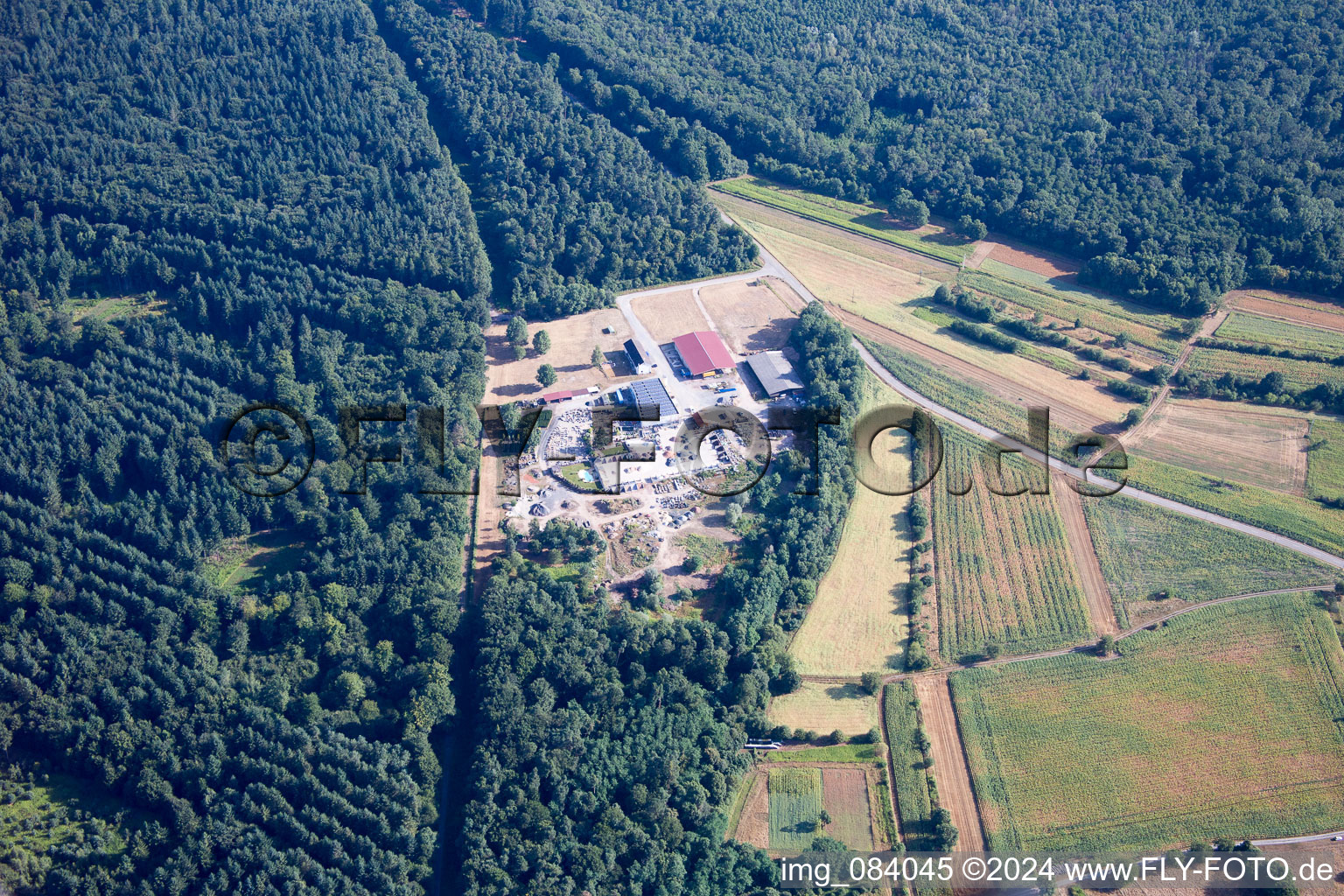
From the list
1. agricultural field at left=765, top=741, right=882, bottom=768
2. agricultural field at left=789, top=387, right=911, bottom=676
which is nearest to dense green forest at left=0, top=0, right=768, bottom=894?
agricultural field at left=765, top=741, right=882, bottom=768

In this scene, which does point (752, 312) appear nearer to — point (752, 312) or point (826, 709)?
point (752, 312)

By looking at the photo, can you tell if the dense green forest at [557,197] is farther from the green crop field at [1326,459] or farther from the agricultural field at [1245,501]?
the green crop field at [1326,459]

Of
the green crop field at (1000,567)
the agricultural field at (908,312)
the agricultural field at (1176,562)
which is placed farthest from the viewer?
the agricultural field at (908,312)

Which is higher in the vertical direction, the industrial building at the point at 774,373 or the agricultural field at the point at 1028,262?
the agricultural field at the point at 1028,262

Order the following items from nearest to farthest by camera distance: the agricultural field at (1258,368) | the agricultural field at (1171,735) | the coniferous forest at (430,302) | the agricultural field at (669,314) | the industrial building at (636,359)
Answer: the agricultural field at (1171,735) < the coniferous forest at (430,302) < the agricultural field at (1258,368) < the industrial building at (636,359) < the agricultural field at (669,314)

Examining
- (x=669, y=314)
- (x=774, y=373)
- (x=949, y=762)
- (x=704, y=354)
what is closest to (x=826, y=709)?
(x=949, y=762)

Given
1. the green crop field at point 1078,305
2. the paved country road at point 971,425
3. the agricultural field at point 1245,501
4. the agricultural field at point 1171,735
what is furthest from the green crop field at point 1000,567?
the green crop field at point 1078,305
